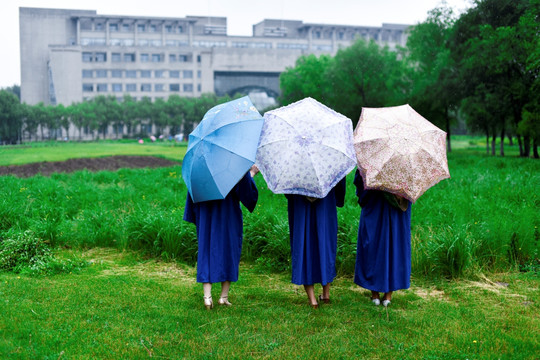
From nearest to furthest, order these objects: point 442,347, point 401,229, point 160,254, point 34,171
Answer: point 442,347 → point 401,229 → point 160,254 → point 34,171

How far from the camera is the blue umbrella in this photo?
4.48m

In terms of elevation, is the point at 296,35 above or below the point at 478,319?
above

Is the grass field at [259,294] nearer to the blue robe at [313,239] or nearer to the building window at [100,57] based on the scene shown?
the blue robe at [313,239]

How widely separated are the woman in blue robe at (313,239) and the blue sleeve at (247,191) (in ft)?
1.19

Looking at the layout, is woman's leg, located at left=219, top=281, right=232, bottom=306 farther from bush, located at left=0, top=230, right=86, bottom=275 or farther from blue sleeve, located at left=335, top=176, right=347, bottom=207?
bush, located at left=0, top=230, right=86, bottom=275

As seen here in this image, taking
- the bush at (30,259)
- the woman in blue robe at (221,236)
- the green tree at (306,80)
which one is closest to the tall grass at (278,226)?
the bush at (30,259)

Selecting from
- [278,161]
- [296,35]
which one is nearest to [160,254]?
[278,161]

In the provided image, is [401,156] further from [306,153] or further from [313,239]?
[313,239]

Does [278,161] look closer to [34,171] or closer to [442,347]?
[442,347]

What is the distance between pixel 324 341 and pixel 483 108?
24258mm

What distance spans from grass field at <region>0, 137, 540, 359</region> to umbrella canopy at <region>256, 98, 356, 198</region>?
1181 mm

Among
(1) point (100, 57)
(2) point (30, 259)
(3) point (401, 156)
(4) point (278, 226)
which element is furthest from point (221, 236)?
(1) point (100, 57)

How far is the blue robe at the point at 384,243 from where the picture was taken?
4820 millimetres

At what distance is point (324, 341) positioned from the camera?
3.98m
